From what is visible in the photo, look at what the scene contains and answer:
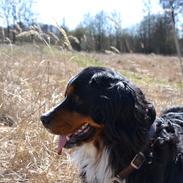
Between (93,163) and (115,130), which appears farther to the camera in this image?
(93,163)

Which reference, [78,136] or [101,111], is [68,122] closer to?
[78,136]

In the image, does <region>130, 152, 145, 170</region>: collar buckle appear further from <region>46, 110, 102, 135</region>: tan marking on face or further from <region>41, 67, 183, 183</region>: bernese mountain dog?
<region>46, 110, 102, 135</region>: tan marking on face

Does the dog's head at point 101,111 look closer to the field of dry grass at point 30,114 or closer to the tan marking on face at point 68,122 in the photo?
the tan marking on face at point 68,122

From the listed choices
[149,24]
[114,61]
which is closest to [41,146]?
[114,61]

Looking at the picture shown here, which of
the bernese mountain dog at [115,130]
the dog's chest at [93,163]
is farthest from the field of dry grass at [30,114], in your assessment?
the bernese mountain dog at [115,130]

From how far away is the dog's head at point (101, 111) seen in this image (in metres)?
2.90

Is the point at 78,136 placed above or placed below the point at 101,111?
below

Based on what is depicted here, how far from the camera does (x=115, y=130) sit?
2.90 m

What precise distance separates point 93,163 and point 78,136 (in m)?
0.24

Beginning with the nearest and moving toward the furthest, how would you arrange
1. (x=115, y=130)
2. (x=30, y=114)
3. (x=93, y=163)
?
(x=115, y=130) < (x=93, y=163) < (x=30, y=114)

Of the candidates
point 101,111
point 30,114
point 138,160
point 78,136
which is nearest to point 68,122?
point 78,136

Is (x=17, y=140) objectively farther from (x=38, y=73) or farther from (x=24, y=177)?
(x=38, y=73)

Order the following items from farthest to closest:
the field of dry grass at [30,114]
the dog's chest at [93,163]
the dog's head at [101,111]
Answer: the field of dry grass at [30,114]
the dog's chest at [93,163]
the dog's head at [101,111]

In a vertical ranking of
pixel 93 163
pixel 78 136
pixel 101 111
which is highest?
pixel 101 111
